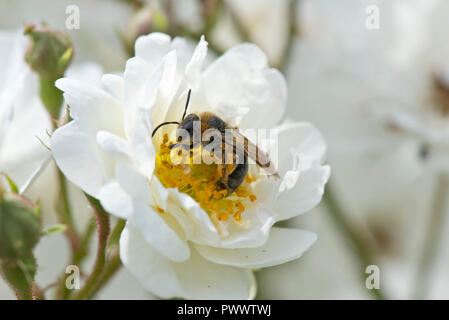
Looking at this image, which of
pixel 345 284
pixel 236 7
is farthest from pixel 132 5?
pixel 345 284

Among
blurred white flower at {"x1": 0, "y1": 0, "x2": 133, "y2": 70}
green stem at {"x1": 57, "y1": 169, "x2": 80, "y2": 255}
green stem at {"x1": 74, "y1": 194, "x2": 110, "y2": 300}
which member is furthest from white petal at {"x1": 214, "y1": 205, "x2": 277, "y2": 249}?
blurred white flower at {"x1": 0, "y1": 0, "x2": 133, "y2": 70}

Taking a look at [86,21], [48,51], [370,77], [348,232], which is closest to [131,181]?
[48,51]

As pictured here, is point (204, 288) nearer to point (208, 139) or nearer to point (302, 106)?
point (208, 139)

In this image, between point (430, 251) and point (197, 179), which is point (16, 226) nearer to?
point (197, 179)

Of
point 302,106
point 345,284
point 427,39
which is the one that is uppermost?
point 427,39

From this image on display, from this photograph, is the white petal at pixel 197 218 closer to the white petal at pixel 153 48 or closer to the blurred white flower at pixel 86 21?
the white petal at pixel 153 48

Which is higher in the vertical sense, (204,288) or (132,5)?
(132,5)

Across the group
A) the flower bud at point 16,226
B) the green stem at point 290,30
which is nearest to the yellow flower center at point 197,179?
the flower bud at point 16,226
